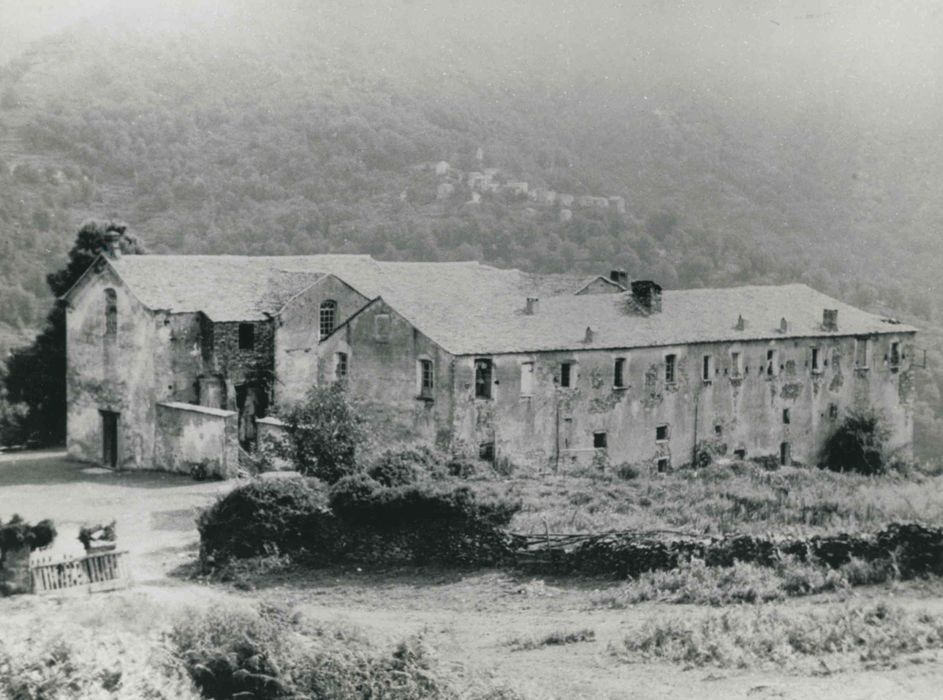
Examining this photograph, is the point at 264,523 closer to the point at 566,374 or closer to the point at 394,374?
the point at 394,374

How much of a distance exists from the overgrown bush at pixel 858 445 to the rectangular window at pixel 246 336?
2628 cm

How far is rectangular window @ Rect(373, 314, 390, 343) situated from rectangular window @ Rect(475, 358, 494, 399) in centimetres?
395

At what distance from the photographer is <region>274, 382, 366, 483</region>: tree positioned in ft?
116

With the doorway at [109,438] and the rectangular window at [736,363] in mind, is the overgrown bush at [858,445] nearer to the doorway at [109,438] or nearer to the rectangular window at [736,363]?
the rectangular window at [736,363]

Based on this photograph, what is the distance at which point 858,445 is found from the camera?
171 feet

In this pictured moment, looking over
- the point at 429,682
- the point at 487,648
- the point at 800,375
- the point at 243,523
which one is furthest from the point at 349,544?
the point at 800,375

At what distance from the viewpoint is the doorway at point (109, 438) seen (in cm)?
4406

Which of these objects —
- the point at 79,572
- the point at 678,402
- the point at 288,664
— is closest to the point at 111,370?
the point at 79,572

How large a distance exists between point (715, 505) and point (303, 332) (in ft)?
69.9

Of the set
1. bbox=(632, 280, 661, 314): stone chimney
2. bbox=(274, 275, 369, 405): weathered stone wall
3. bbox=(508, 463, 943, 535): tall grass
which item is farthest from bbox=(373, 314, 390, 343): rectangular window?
bbox=(632, 280, 661, 314): stone chimney

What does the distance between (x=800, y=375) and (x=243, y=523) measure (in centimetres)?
3164

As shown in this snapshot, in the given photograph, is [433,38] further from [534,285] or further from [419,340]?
[419,340]

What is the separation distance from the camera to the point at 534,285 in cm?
5678

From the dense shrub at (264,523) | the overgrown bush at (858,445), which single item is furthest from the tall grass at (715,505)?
the overgrown bush at (858,445)
